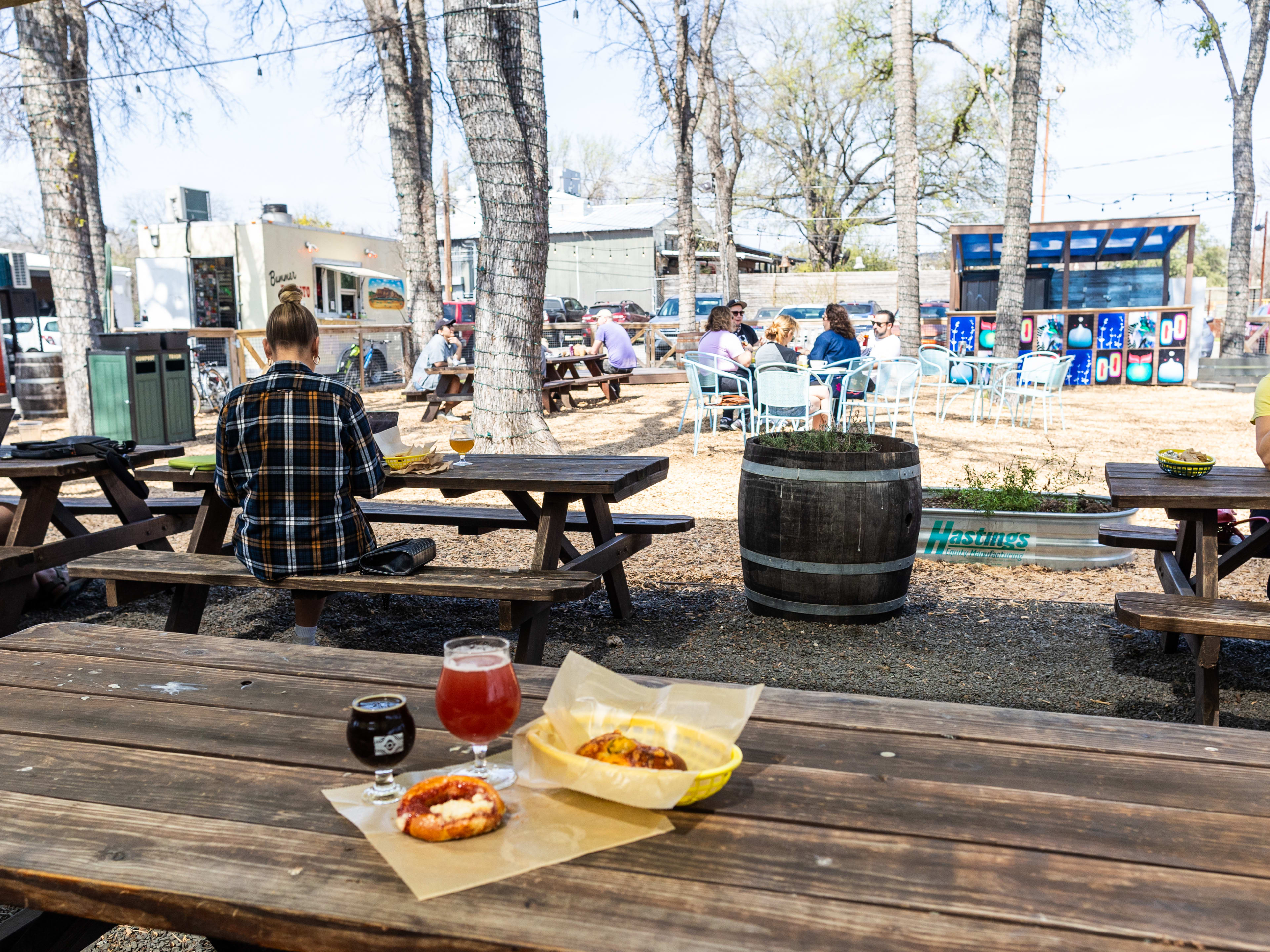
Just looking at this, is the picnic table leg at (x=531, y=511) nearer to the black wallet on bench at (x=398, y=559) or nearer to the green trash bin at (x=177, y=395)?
the black wallet on bench at (x=398, y=559)

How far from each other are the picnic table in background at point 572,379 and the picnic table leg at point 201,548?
26.6 ft

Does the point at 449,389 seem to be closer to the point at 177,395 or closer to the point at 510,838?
the point at 177,395

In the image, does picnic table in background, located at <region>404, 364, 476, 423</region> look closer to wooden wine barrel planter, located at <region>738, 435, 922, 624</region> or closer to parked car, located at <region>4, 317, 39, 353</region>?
wooden wine barrel planter, located at <region>738, 435, 922, 624</region>

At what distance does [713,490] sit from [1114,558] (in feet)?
10.3

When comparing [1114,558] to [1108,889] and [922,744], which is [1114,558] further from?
[1108,889]

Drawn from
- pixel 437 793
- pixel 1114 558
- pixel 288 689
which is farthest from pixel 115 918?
pixel 1114 558

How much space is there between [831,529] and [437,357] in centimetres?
1089

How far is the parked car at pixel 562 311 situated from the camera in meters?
31.4

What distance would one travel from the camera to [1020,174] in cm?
1349

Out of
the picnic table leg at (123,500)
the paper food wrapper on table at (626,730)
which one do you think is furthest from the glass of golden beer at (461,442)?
the paper food wrapper on table at (626,730)

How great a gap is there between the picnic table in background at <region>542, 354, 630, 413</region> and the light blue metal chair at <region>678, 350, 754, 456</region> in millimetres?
2872

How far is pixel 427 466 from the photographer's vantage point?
4.37 meters

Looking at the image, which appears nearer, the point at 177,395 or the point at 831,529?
the point at 831,529

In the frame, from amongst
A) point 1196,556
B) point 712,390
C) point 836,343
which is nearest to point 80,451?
point 1196,556
